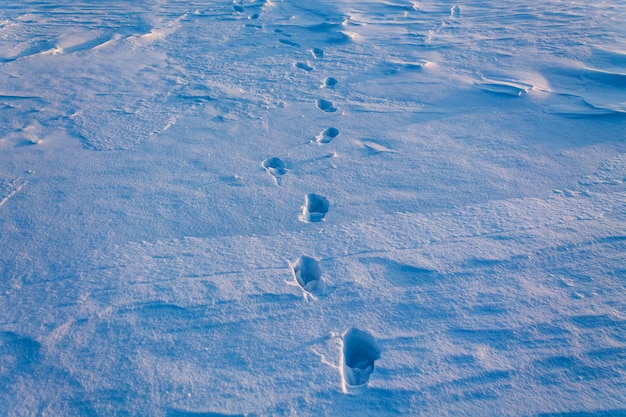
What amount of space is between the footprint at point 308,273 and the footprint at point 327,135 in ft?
3.57

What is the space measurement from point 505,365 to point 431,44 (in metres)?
3.24

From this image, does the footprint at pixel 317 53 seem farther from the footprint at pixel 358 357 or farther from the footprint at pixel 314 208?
the footprint at pixel 358 357

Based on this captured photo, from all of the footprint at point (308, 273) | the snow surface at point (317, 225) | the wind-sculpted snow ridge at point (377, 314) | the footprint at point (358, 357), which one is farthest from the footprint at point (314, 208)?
the footprint at point (358, 357)

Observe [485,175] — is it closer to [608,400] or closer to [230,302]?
[608,400]

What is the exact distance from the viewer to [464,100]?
3412mm

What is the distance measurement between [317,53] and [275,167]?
1759 mm

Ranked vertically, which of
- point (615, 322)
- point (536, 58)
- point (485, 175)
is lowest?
point (615, 322)

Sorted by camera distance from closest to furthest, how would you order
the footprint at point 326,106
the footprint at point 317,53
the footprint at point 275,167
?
1. the footprint at point 275,167
2. the footprint at point 326,106
3. the footprint at point 317,53

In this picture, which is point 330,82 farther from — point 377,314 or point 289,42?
point 377,314

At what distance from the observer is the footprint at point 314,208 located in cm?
257

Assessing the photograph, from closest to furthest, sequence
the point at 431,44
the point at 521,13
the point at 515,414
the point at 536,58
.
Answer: the point at 515,414 → the point at 536,58 → the point at 431,44 → the point at 521,13

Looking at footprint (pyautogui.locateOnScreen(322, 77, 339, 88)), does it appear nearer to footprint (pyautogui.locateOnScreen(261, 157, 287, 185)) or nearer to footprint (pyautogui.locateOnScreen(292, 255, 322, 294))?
footprint (pyautogui.locateOnScreen(261, 157, 287, 185))

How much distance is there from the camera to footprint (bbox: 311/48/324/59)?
408cm

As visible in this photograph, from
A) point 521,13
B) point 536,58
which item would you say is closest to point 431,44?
point 536,58
